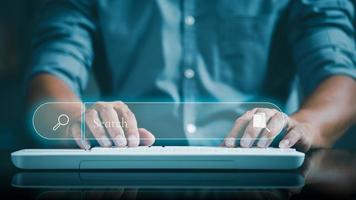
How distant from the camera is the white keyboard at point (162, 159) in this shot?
90 centimetres

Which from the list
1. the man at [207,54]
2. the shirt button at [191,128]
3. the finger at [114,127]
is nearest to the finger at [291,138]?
the man at [207,54]

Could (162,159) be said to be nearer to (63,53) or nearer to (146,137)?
(146,137)

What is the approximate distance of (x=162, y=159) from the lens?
90cm

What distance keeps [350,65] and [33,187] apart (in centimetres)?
54

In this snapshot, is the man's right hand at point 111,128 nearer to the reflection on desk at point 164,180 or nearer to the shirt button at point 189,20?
the reflection on desk at point 164,180

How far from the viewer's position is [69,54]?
40.3 inches

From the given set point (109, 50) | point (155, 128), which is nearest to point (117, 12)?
point (109, 50)

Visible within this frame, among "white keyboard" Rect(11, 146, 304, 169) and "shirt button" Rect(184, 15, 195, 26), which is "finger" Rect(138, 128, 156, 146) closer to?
"white keyboard" Rect(11, 146, 304, 169)

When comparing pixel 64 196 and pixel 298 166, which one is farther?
pixel 298 166

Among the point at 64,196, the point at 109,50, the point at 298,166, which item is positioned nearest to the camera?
the point at 64,196

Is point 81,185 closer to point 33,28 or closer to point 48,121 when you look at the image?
point 48,121

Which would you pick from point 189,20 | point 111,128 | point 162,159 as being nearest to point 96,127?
point 111,128

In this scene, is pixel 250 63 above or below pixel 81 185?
above

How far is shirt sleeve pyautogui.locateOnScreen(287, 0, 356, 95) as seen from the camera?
1.02m
